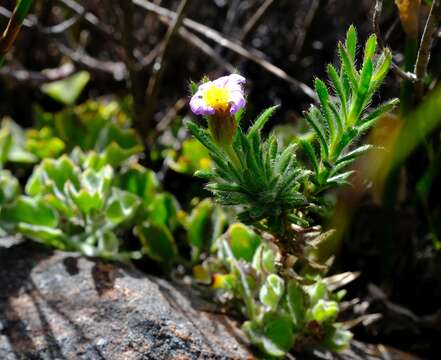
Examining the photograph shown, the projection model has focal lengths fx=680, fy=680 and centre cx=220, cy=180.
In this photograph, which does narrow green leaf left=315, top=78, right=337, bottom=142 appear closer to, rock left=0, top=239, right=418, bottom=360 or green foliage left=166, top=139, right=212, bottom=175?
rock left=0, top=239, right=418, bottom=360

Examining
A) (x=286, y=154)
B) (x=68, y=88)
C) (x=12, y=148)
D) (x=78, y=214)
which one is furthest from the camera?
(x=68, y=88)

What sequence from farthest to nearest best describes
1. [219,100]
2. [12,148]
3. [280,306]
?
[12,148] < [280,306] < [219,100]

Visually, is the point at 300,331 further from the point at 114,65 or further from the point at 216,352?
the point at 114,65

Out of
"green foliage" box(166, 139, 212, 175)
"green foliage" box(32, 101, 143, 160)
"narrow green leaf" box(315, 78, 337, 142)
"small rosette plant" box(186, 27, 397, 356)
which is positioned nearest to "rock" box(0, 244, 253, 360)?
"small rosette plant" box(186, 27, 397, 356)

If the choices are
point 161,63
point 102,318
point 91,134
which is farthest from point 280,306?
point 91,134

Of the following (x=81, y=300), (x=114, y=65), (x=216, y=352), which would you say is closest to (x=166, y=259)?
(x=81, y=300)

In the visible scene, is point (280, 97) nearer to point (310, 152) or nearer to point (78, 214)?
point (78, 214)

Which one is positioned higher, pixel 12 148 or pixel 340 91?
pixel 340 91

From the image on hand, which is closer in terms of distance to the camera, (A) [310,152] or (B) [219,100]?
(B) [219,100]

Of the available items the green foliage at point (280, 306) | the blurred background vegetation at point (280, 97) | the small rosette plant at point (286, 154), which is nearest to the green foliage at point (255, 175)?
the small rosette plant at point (286, 154)
